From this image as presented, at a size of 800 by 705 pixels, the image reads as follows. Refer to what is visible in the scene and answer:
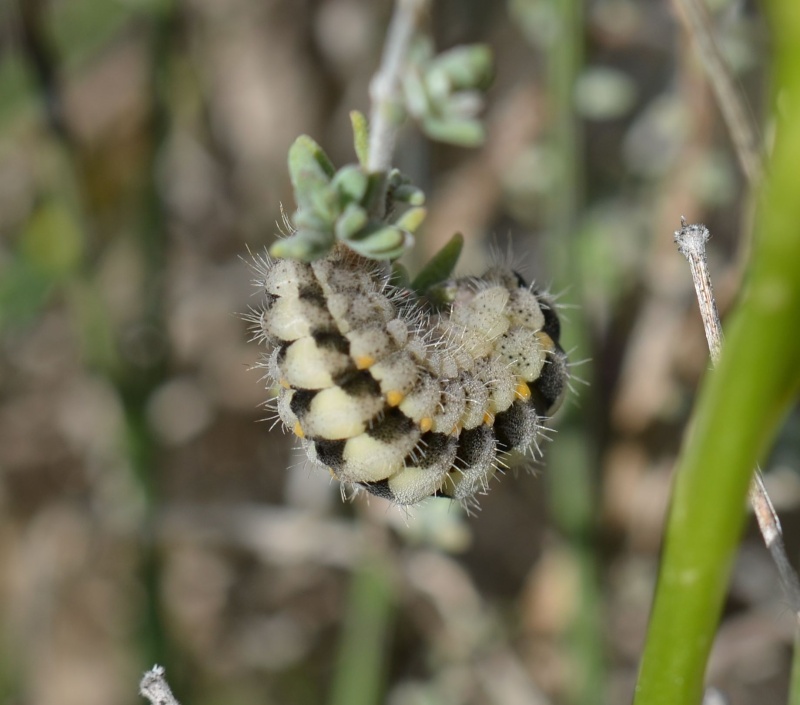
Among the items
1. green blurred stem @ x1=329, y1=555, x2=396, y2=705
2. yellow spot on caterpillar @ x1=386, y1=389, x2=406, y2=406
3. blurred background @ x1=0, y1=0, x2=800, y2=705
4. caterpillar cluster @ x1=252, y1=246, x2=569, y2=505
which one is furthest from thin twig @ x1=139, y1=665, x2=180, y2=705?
green blurred stem @ x1=329, y1=555, x2=396, y2=705

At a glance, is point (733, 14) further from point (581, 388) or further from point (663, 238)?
point (581, 388)

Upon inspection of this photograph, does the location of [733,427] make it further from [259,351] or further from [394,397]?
[259,351]

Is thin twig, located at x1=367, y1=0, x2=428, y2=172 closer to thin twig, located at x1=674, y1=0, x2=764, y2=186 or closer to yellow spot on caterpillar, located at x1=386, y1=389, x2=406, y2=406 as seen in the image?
yellow spot on caterpillar, located at x1=386, y1=389, x2=406, y2=406

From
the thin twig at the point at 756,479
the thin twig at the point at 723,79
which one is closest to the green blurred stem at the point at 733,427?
the thin twig at the point at 756,479

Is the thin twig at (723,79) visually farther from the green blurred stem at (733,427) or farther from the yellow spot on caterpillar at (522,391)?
the green blurred stem at (733,427)

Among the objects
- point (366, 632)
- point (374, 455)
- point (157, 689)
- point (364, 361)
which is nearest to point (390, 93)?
point (364, 361)

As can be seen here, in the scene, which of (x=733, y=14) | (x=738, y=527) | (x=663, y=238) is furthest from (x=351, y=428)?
(x=663, y=238)
